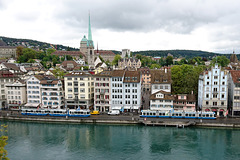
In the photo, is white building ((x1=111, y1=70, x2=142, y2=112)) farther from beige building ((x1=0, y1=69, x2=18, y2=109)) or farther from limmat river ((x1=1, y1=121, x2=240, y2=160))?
beige building ((x1=0, y1=69, x2=18, y2=109))

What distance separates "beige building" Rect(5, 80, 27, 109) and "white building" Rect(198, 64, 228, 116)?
51576mm

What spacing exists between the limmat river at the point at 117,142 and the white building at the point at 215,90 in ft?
23.1

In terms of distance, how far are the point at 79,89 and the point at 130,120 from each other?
711 inches

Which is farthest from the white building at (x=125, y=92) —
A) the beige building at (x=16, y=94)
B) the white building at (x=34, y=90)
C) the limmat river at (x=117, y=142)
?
the beige building at (x=16, y=94)

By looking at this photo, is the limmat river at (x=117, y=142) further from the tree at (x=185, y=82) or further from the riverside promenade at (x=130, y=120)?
the tree at (x=185, y=82)

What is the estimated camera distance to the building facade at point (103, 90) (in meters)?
61.7

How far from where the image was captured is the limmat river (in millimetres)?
39750

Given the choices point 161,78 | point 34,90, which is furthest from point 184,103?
point 34,90

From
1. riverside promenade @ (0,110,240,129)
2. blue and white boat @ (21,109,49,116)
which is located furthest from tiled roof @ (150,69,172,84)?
blue and white boat @ (21,109,49,116)

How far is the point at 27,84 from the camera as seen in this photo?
65.5m

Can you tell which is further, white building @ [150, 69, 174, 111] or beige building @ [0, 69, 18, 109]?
beige building @ [0, 69, 18, 109]

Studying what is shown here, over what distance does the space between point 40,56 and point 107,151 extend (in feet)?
468

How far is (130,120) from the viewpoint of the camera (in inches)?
2181

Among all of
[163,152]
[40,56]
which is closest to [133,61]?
[40,56]
